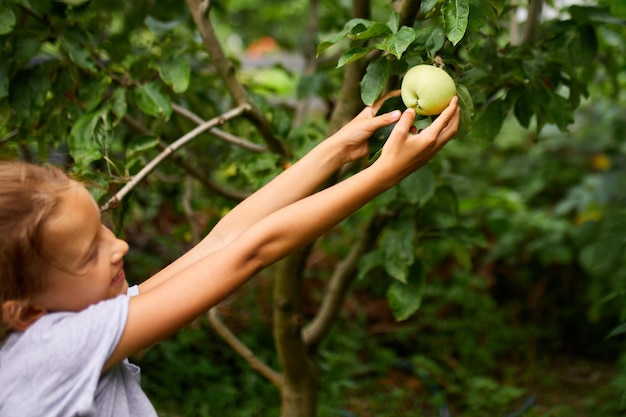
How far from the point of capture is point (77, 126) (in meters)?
1.87

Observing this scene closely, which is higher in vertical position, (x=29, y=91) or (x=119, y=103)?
(x=29, y=91)

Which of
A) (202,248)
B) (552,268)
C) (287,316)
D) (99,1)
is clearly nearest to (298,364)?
(287,316)

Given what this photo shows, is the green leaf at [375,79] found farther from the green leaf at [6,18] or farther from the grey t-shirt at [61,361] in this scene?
the green leaf at [6,18]

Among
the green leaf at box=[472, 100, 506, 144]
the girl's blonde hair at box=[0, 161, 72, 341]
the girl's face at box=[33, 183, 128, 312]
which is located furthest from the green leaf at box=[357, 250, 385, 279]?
the girl's blonde hair at box=[0, 161, 72, 341]

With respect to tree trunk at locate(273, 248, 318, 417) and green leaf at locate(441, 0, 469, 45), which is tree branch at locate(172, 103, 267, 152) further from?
green leaf at locate(441, 0, 469, 45)

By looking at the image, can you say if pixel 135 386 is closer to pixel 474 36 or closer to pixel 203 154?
pixel 474 36

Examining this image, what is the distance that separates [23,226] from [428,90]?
0.70 metres

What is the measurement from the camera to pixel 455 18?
1.36 m

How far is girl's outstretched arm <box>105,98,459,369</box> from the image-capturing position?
4.10ft

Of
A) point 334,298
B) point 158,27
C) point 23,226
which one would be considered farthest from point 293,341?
point 23,226

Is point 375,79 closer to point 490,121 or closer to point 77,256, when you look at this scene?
point 490,121

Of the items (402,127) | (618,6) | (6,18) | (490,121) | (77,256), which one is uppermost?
(6,18)

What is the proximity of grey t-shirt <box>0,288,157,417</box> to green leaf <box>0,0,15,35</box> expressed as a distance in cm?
83

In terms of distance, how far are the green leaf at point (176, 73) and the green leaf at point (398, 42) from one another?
0.72 meters
